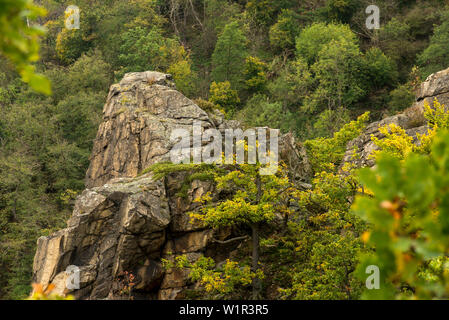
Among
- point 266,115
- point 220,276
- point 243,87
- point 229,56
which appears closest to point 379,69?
point 266,115

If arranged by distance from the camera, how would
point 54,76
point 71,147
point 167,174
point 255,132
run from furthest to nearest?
point 54,76 → point 71,147 → point 255,132 → point 167,174

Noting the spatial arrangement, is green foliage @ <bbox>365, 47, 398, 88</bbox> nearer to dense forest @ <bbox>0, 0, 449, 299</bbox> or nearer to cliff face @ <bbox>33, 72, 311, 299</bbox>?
dense forest @ <bbox>0, 0, 449, 299</bbox>

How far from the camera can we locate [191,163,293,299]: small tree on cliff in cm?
1558

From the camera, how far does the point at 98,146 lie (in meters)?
28.8

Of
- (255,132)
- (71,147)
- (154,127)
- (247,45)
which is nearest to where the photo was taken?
(255,132)

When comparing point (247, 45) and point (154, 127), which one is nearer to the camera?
point (154, 127)

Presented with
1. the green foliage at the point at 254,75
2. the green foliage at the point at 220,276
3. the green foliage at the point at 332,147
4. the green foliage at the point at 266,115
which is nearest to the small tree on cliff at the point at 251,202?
the green foliage at the point at 220,276

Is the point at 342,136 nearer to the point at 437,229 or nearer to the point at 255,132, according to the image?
the point at 255,132

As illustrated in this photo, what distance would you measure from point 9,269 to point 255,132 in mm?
20262

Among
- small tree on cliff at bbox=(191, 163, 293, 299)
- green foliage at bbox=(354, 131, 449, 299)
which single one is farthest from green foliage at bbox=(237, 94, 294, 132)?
green foliage at bbox=(354, 131, 449, 299)

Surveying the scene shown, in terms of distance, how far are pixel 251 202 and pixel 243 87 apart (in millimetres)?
32017

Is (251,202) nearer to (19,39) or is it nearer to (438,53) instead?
(19,39)

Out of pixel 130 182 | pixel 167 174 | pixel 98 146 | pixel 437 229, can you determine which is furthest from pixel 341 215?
pixel 98 146

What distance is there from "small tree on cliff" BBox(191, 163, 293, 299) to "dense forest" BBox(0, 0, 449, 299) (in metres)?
0.26
